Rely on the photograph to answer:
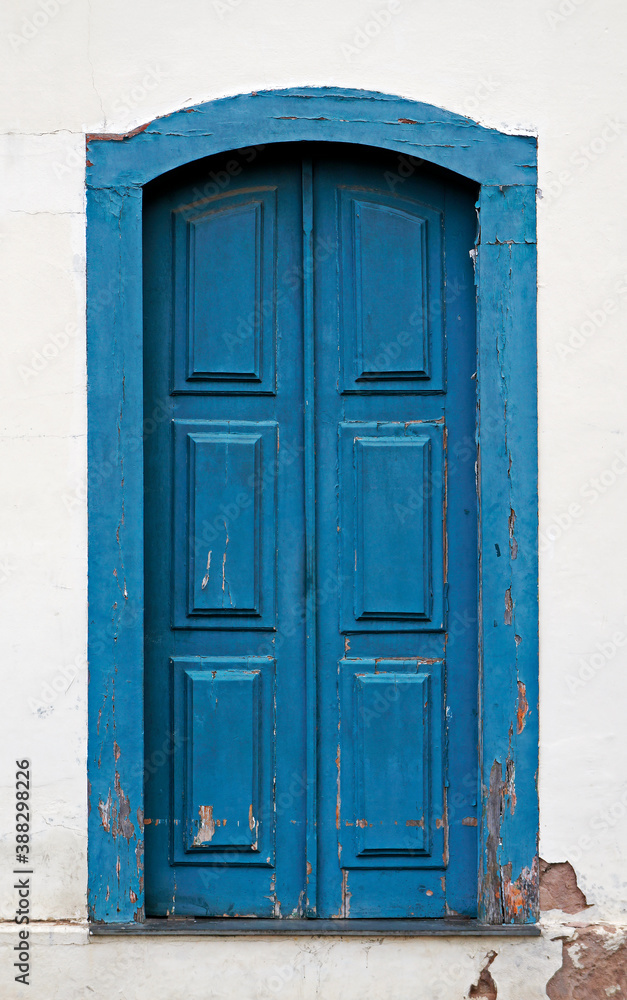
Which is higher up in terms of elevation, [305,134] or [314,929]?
[305,134]

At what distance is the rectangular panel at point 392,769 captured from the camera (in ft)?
10.0

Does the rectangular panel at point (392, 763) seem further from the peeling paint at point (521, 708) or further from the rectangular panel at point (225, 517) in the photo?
the rectangular panel at point (225, 517)

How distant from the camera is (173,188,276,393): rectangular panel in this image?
10.2ft

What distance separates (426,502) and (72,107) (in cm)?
185

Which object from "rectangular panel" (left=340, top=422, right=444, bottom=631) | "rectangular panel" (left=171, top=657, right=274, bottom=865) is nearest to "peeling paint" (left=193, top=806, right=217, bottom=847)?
"rectangular panel" (left=171, top=657, right=274, bottom=865)

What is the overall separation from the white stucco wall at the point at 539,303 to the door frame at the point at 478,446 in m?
0.05

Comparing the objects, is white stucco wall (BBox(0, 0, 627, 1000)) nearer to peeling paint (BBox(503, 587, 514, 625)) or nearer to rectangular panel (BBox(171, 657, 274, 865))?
peeling paint (BBox(503, 587, 514, 625))

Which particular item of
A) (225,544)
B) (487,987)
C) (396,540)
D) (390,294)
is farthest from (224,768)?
(390,294)

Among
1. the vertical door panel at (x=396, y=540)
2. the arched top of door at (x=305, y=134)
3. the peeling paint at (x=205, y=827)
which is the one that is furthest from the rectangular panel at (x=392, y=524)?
the arched top of door at (x=305, y=134)

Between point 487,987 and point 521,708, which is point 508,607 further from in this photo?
point 487,987

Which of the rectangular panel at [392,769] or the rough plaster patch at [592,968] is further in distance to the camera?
the rectangular panel at [392,769]

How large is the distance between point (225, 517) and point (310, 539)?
0.32 meters

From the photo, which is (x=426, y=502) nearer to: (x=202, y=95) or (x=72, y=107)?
(x=202, y=95)

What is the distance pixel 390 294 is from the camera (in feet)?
10.3
